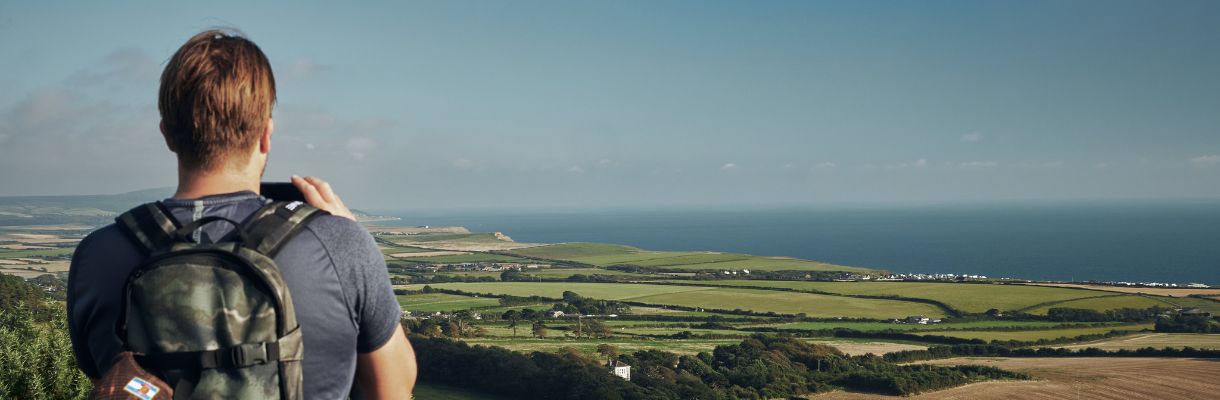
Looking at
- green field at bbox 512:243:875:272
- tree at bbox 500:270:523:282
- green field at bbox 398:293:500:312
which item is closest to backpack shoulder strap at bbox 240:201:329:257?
green field at bbox 398:293:500:312

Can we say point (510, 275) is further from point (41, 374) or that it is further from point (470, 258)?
point (41, 374)

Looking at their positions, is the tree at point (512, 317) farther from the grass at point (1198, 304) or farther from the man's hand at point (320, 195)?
A: the man's hand at point (320, 195)

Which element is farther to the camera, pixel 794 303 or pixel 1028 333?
pixel 794 303

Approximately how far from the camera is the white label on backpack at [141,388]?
192 centimetres

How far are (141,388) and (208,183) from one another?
55cm

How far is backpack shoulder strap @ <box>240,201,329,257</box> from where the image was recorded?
2.01 metres

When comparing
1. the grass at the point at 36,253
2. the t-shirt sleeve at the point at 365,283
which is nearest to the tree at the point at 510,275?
the grass at the point at 36,253

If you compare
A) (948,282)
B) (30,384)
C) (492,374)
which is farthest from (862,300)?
(30,384)

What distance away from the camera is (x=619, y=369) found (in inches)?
1708

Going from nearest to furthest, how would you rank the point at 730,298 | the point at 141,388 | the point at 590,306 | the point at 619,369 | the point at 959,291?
the point at 141,388 < the point at 619,369 < the point at 590,306 < the point at 730,298 < the point at 959,291

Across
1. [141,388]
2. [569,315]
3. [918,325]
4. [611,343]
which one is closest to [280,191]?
[141,388]

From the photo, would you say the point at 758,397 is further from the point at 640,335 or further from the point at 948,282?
the point at 948,282

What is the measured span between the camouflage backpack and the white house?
134ft

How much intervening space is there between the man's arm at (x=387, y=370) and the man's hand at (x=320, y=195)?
378mm
